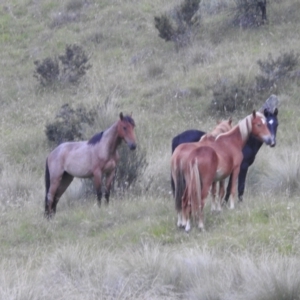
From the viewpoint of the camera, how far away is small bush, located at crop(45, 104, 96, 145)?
16750 mm

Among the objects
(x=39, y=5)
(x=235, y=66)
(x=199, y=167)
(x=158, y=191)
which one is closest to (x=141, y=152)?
(x=158, y=191)

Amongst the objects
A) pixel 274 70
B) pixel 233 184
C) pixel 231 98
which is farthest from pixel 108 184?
pixel 274 70

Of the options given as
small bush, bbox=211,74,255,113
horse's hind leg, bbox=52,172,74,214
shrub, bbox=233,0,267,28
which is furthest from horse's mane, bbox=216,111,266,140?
shrub, bbox=233,0,267,28

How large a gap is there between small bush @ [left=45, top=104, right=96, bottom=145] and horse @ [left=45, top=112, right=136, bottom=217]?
14.0 feet

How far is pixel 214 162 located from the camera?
9.85m

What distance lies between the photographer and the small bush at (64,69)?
68.2ft

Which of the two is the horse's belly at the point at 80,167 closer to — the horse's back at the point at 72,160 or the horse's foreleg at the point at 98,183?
the horse's back at the point at 72,160

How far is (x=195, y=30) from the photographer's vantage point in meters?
22.0

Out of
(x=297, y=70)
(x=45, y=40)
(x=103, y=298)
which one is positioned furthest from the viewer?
(x=45, y=40)

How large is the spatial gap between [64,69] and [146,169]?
816cm

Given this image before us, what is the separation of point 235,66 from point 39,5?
10.4 meters

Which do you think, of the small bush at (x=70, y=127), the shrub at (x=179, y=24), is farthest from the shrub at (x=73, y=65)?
the small bush at (x=70, y=127)

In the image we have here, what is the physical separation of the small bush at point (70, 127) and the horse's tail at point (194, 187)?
7.10 metres

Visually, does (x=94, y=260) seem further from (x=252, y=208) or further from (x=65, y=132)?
(x=65, y=132)
